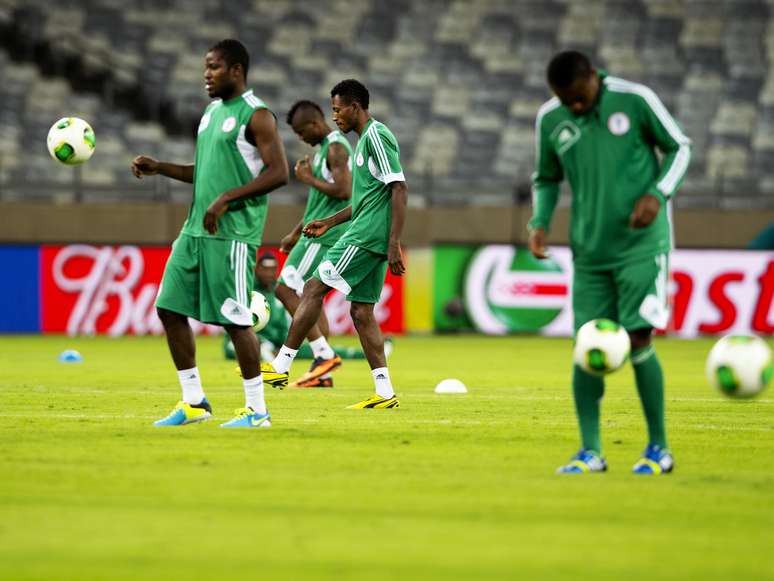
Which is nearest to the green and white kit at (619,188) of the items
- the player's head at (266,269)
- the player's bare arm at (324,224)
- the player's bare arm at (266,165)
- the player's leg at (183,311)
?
the player's bare arm at (266,165)

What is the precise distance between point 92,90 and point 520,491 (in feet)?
75.6

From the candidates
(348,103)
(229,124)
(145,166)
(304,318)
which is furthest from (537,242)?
(304,318)

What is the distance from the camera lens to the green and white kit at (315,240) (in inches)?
479

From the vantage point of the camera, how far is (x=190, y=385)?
8.75 meters

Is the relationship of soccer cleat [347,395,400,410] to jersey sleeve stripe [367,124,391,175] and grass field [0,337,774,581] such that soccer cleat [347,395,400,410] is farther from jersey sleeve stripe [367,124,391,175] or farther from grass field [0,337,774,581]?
jersey sleeve stripe [367,124,391,175]

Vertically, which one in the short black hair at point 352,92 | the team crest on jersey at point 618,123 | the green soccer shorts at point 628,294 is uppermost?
the short black hair at point 352,92

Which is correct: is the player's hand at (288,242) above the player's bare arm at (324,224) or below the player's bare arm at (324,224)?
below

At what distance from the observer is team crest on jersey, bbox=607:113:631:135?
6.78 metres

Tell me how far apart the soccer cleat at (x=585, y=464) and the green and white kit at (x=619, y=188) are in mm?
670

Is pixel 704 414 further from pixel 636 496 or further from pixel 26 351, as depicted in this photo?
pixel 26 351

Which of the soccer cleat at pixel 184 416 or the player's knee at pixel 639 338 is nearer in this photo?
the player's knee at pixel 639 338

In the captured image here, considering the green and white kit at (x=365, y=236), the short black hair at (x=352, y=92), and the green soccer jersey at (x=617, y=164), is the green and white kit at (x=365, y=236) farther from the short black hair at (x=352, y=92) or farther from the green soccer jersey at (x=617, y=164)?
the green soccer jersey at (x=617, y=164)

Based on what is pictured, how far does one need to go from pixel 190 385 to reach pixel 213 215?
4.18 feet

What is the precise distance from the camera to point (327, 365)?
12289 mm
